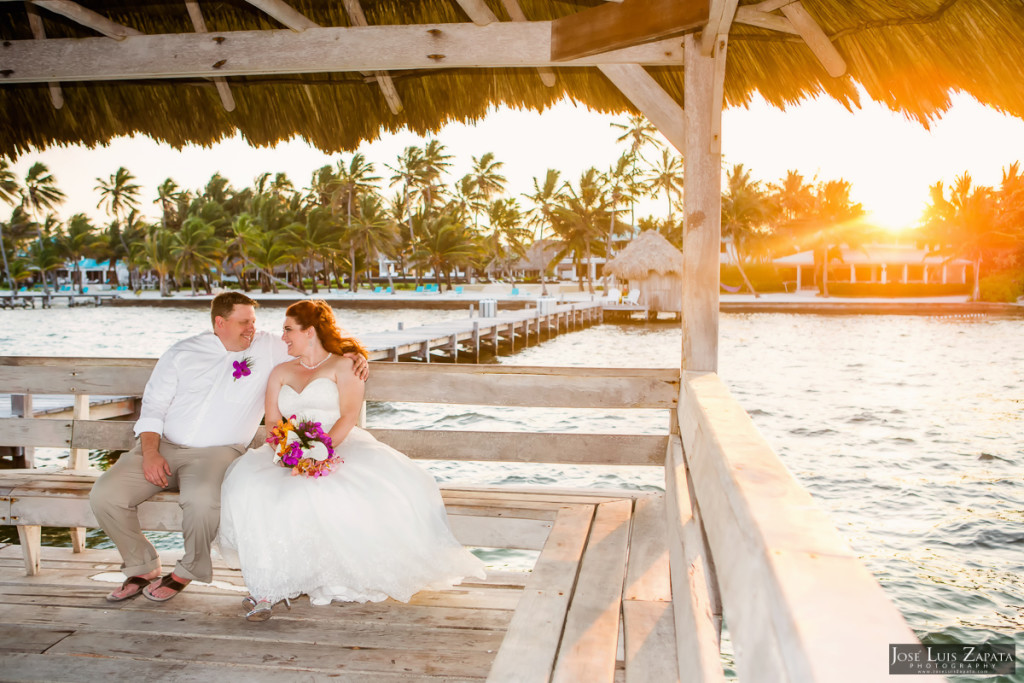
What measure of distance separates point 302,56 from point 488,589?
10.3 ft

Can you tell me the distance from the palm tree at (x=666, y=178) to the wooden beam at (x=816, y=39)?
54690 millimetres

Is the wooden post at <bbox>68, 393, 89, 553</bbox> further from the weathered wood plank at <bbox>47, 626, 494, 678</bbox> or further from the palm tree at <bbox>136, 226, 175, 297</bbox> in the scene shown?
the palm tree at <bbox>136, 226, 175, 297</bbox>

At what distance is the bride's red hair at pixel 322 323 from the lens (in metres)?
3.75

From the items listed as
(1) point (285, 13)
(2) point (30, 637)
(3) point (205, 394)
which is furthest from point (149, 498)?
(1) point (285, 13)

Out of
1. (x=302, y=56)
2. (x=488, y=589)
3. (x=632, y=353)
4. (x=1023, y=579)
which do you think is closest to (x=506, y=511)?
(x=488, y=589)

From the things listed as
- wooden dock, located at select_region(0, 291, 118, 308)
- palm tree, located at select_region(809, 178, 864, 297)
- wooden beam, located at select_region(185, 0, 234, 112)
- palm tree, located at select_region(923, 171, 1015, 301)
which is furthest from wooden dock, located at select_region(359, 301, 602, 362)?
wooden dock, located at select_region(0, 291, 118, 308)

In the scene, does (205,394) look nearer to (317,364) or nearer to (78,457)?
(317,364)

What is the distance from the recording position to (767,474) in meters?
1.43

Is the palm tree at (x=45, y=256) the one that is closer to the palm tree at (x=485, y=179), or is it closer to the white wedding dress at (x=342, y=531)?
the palm tree at (x=485, y=179)

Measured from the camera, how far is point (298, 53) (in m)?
4.29

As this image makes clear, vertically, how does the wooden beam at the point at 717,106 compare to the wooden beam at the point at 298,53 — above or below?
below

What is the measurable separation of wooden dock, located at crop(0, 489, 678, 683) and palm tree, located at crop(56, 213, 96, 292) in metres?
78.2

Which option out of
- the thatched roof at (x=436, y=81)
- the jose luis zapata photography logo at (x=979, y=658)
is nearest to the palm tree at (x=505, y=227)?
the thatched roof at (x=436, y=81)

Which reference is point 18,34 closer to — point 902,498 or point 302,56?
point 302,56
